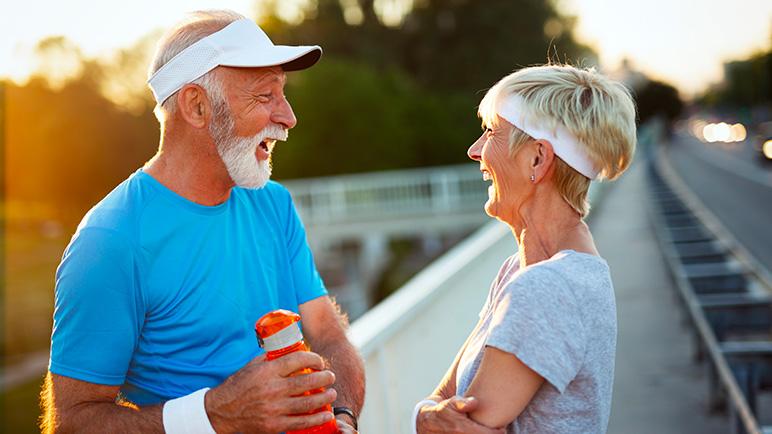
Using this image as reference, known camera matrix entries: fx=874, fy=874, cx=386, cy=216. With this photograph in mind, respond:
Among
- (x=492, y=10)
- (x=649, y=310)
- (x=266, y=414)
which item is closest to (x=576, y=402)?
(x=266, y=414)

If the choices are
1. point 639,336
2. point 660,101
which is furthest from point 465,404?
point 660,101

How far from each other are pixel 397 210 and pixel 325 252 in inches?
135

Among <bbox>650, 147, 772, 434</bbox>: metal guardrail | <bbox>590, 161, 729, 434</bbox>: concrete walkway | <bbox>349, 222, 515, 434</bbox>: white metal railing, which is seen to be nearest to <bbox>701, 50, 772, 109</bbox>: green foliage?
<bbox>590, 161, 729, 434</bbox>: concrete walkway

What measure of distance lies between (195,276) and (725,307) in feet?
15.7

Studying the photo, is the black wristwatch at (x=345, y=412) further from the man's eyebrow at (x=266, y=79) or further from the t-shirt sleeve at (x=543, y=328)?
the man's eyebrow at (x=266, y=79)

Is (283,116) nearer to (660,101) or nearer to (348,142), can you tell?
(348,142)

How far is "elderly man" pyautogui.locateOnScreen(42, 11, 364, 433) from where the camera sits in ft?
6.73

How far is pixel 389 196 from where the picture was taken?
88.0 feet

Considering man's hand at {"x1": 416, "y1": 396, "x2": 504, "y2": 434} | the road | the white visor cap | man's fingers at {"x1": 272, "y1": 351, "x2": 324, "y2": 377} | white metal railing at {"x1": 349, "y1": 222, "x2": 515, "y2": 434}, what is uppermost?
the white visor cap

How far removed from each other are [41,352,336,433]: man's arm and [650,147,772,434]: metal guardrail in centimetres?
233

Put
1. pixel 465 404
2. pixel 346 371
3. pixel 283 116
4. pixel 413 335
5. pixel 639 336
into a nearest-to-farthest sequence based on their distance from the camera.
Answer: pixel 465 404
pixel 283 116
pixel 346 371
pixel 413 335
pixel 639 336

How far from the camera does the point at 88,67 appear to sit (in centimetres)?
3366

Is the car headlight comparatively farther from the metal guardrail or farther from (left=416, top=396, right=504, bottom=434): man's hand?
(left=416, top=396, right=504, bottom=434): man's hand

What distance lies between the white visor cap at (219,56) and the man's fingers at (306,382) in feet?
2.75
